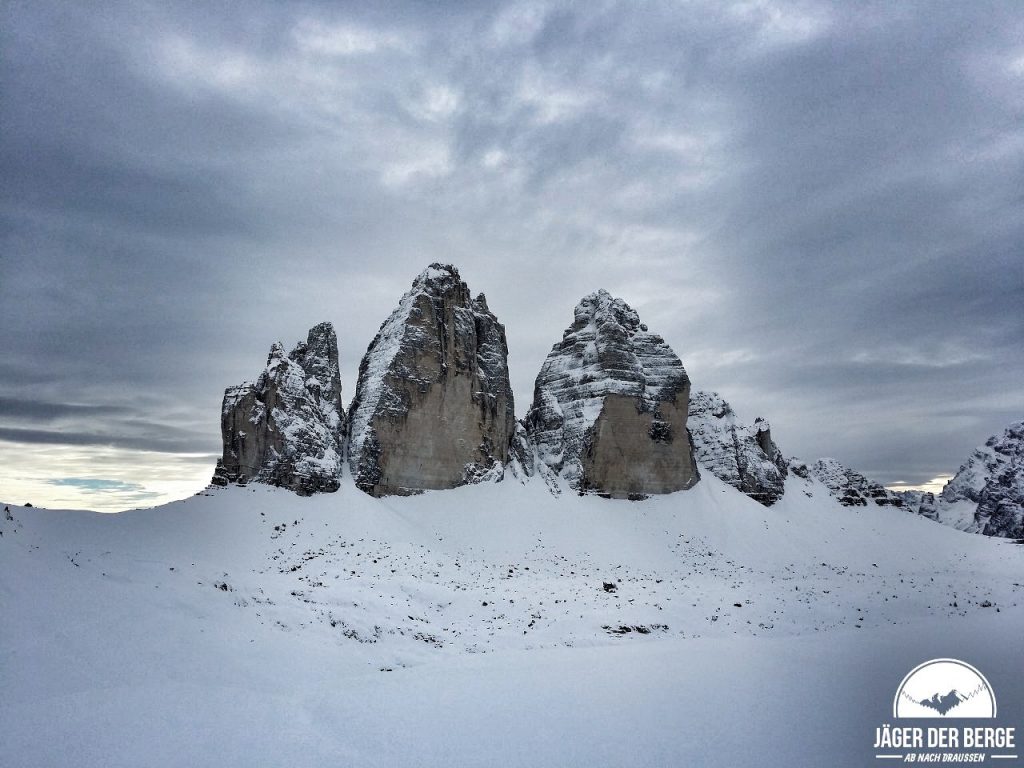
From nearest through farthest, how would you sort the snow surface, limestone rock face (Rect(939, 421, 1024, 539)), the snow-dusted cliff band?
the snow surface, the snow-dusted cliff band, limestone rock face (Rect(939, 421, 1024, 539))

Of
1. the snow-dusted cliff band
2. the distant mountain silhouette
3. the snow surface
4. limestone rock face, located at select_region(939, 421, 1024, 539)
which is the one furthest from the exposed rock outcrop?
the distant mountain silhouette

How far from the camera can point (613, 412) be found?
151 feet

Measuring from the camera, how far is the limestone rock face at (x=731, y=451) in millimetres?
53000

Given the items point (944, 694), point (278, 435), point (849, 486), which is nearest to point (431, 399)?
point (278, 435)

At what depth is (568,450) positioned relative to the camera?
46.4m

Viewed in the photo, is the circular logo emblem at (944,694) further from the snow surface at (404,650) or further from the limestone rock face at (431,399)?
the limestone rock face at (431,399)

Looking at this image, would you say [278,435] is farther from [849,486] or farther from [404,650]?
[849,486]

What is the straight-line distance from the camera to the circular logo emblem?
8.84 metres

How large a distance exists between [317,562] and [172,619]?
12.4 meters

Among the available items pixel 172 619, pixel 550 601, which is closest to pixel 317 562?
pixel 550 601

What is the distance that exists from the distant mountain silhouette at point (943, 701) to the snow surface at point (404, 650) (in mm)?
569

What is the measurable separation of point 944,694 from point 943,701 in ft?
0.63

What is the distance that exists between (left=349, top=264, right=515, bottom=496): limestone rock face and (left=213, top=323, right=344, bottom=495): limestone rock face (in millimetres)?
3051

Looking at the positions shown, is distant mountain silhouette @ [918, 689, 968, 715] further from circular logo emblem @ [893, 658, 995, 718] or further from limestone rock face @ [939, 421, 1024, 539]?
limestone rock face @ [939, 421, 1024, 539]
